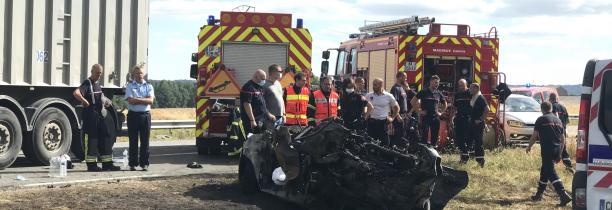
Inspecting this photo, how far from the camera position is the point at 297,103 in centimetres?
1226

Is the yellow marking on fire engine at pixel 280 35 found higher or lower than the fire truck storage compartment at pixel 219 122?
higher

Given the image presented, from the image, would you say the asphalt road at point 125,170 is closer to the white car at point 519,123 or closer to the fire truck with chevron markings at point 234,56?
the fire truck with chevron markings at point 234,56

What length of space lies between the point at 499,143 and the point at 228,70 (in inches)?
226

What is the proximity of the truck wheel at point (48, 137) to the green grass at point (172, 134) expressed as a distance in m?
8.05

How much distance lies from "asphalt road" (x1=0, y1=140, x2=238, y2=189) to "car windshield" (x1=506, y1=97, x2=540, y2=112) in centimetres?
828

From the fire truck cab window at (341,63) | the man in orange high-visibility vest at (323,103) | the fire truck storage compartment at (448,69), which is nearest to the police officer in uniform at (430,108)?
the man in orange high-visibility vest at (323,103)

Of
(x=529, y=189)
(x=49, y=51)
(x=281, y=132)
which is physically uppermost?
(x=49, y=51)

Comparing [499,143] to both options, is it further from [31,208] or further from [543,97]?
[31,208]

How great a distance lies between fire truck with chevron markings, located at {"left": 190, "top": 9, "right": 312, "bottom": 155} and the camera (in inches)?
581

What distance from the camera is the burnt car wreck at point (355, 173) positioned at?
795 cm

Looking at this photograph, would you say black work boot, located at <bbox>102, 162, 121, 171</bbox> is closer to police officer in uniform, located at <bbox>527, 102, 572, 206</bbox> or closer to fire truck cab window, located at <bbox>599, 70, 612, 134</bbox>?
police officer in uniform, located at <bbox>527, 102, 572, 206</bbox>

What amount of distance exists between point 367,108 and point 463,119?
2.31m

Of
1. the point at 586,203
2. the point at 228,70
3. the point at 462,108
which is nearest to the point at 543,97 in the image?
the point at 462,108

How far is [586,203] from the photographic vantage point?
6.83m
